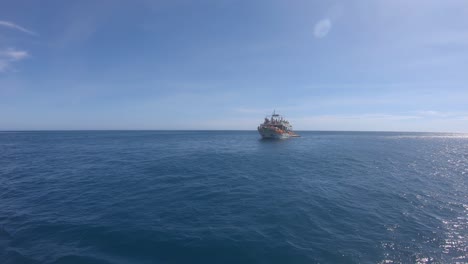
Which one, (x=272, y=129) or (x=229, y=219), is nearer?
(x=229, y=219)

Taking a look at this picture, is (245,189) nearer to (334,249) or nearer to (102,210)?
(334,249)

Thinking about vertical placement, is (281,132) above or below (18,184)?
above

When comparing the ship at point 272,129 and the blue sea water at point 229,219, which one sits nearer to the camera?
the blue sea water at point 229,219

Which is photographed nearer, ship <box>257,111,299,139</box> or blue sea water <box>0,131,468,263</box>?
blue sea water <box>0,131,468,263</box>

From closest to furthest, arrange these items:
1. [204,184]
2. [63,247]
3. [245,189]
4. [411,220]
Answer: [63,247] < [411,220] < [245,189] < [204,184]

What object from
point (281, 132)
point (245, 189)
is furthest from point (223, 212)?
point (281, 132)

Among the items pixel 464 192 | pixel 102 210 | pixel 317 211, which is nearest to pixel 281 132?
pixel 464 192

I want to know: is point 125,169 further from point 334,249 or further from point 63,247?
point 334,249

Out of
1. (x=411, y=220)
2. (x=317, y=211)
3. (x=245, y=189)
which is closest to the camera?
(x=411, y=220)

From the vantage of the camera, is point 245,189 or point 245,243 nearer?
point 245,243

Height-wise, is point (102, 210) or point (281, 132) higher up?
point (281, 132)
